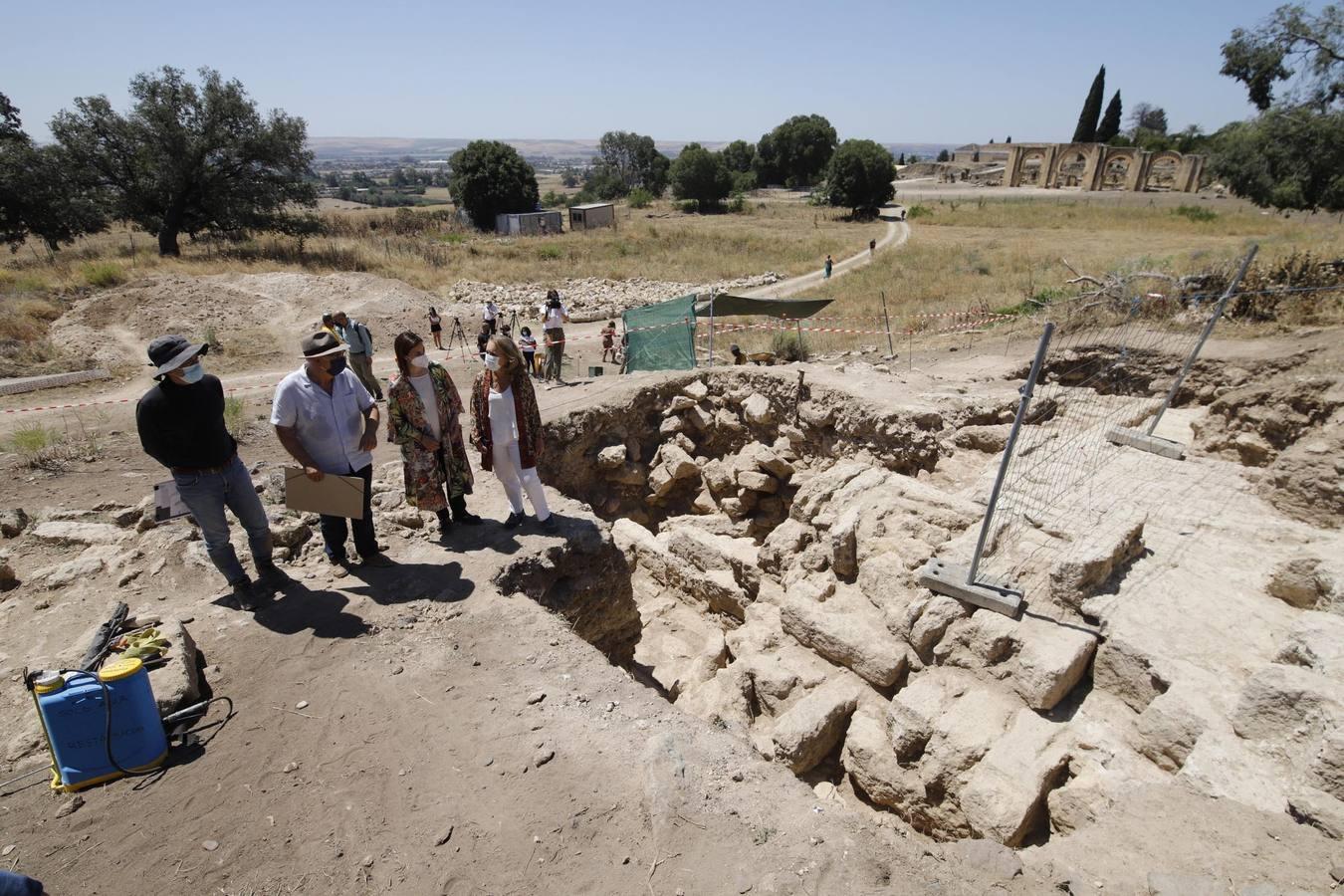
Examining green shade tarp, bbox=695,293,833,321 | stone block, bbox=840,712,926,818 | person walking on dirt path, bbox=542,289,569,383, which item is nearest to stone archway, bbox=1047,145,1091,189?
green shade tarp, bbox=695,293,833,321

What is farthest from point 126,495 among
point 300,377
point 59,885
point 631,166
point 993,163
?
point 993,163

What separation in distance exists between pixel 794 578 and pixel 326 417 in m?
4.86

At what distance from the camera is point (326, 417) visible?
4824 millimetres

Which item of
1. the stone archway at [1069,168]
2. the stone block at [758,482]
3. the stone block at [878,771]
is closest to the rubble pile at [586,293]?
the stone block at [758,482]

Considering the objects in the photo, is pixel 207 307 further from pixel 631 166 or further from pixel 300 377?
pixel 631 166

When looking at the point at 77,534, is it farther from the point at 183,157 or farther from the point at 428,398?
the point at 183,157

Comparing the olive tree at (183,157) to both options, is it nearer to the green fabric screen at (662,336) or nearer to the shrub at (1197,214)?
the green fabric screen at (662,336)

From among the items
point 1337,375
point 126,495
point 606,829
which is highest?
point 1337,375

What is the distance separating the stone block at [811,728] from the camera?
15.4 feet

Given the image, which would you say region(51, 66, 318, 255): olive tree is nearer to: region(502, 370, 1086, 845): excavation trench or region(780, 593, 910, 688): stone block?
region(502, 370, 1086, 845): excavation trench

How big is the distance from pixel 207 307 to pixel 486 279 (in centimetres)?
1071

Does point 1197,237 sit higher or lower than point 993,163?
lower

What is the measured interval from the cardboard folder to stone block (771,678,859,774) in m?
3.71

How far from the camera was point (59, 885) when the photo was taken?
2.82 metres
